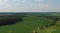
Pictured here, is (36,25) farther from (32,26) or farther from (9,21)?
(9,21)

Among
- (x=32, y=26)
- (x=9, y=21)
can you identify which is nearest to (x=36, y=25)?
(x=32, y=26)

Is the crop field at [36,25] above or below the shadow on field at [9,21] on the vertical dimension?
below

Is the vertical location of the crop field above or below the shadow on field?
below

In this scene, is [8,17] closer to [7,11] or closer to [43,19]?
[7,11]

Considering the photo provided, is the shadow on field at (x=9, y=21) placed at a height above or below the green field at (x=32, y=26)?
above

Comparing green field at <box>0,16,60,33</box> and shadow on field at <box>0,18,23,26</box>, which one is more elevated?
shadow on field at <box>0,18,23,26</box>
